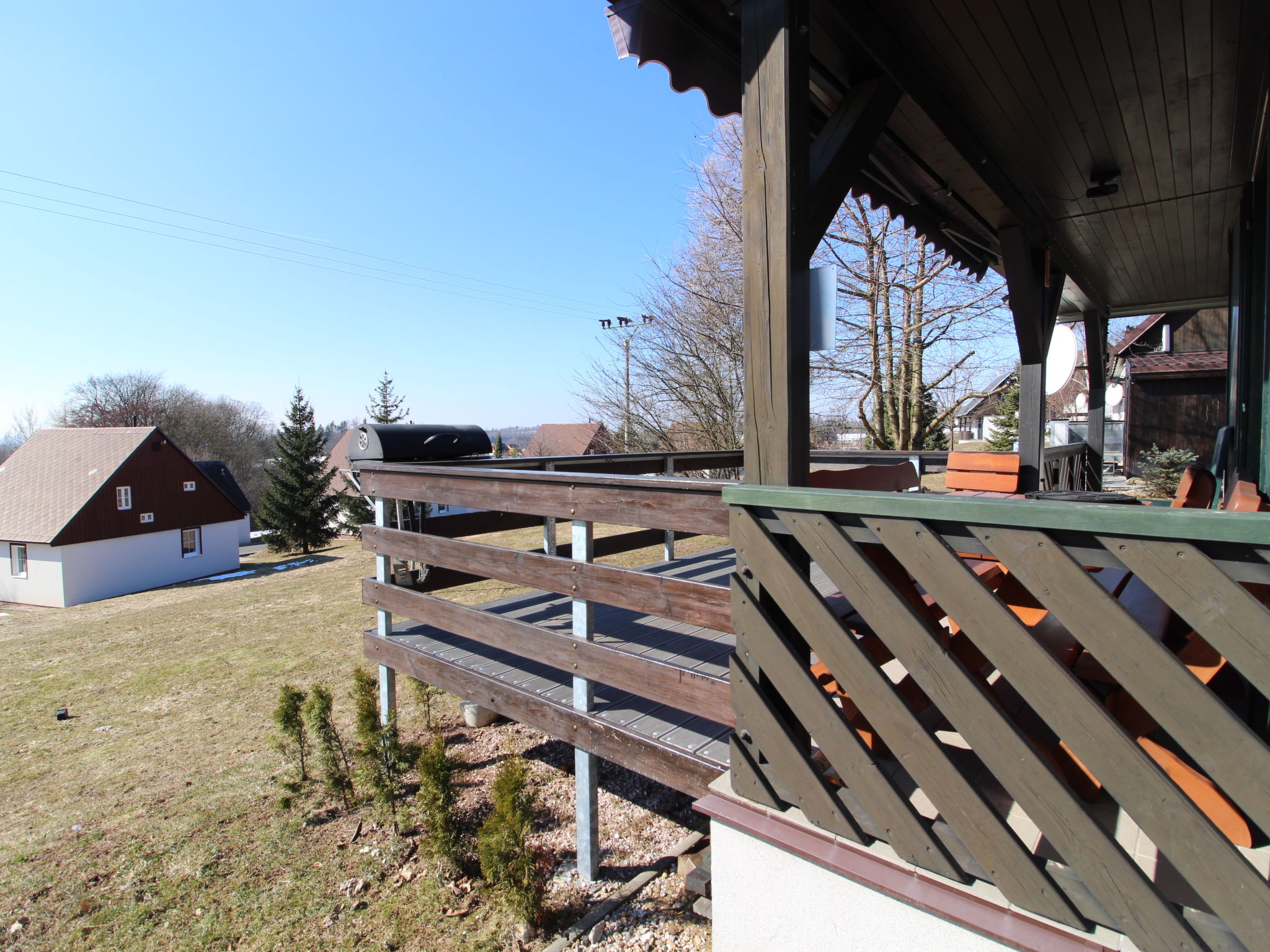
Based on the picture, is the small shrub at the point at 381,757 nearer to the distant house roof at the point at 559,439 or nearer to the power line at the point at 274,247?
the power line at the point at 274,247

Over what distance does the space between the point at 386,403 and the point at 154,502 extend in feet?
32.3

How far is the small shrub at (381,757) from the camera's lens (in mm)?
3594

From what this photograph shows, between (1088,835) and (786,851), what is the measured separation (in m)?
0.70

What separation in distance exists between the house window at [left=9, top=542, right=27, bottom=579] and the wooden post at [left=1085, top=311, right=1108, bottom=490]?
31979 millimetres

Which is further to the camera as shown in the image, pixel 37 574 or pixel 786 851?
pixel 37 574

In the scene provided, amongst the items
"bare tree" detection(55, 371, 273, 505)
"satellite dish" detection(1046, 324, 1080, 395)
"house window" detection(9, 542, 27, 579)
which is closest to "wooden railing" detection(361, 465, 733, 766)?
"satellite dish" detection(1046, 324, 1080, 395)

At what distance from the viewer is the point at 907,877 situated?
1.47 meters

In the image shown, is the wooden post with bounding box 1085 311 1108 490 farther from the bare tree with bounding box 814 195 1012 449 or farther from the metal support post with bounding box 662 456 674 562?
the bare tree with bounding box 814 195 1012 449

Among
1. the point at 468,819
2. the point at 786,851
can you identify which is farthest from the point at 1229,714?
the point at 468,819

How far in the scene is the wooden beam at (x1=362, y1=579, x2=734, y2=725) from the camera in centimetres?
238

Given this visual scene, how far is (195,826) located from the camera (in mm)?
3639

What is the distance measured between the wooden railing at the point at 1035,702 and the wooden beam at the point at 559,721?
0.77 m

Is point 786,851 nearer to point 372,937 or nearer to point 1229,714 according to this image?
point 1229,714

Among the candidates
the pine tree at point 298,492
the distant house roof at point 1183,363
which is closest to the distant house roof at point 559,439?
the pine tree at point 298,492
